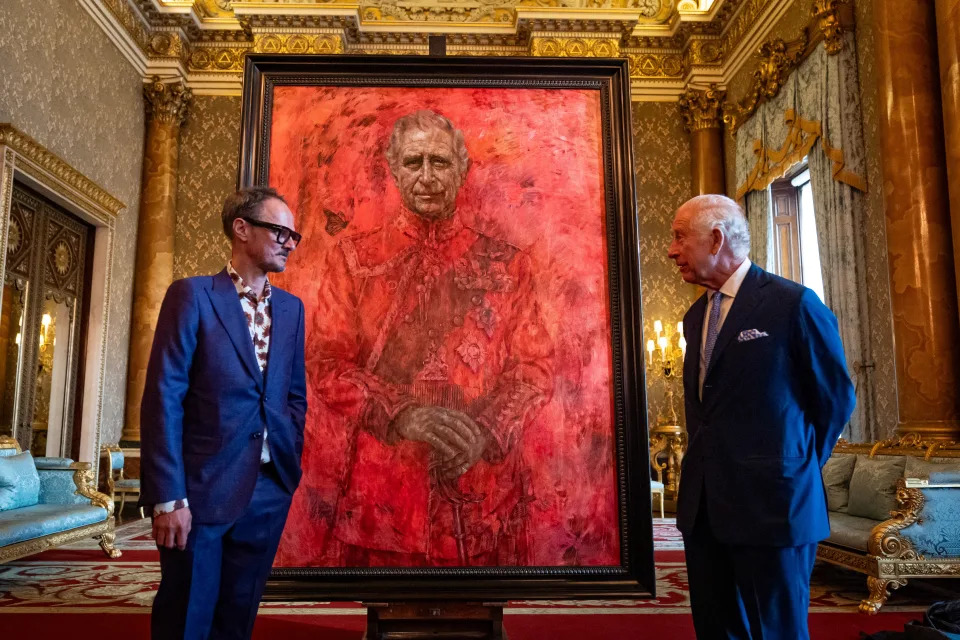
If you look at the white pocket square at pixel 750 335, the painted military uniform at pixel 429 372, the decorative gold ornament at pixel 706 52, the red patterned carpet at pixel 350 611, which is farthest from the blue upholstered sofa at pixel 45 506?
the decorative gold ornament at pixel 706 52

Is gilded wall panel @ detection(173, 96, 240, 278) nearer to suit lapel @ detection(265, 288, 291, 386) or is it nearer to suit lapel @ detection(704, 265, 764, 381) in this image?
suit lapel @ detection(265, 288, 291, 386)

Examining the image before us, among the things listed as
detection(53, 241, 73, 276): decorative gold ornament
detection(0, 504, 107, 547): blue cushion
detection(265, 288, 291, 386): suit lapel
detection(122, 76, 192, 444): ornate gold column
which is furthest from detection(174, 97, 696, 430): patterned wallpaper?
detection(265, 288, 291, 386): suit lapel

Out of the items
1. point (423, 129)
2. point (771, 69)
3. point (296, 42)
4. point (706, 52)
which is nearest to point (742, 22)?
point (706, 52)

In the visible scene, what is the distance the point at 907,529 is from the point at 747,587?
277 centimetres

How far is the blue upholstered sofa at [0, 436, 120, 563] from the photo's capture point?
15.6 ft

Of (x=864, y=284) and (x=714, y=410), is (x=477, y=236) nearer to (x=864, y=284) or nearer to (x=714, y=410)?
(x=714, y=410)

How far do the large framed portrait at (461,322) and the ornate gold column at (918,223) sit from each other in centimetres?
345

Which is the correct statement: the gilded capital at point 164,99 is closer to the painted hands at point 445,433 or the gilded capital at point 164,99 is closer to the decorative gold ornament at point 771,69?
the decorative gold ornament at point 771,69

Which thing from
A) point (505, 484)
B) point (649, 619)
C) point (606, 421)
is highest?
point (606, 421)

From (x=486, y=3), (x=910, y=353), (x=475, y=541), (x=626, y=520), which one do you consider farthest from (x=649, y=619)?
(x=486, y=3)

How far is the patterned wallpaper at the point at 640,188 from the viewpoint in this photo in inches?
370

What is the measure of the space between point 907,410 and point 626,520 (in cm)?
353

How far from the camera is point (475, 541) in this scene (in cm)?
272

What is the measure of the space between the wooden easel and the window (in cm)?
619
